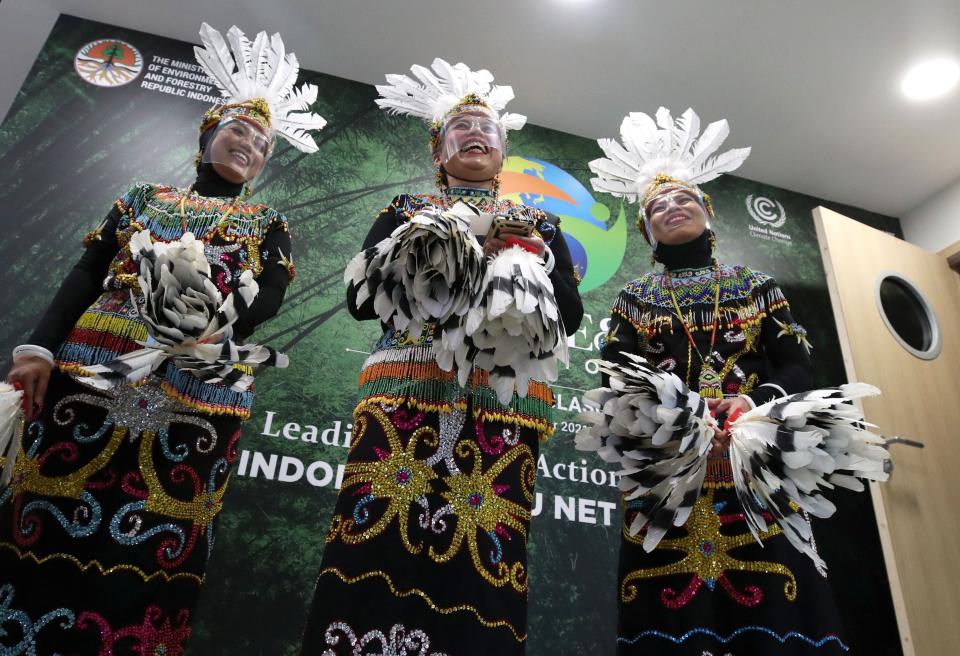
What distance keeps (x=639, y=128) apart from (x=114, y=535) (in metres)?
2.04

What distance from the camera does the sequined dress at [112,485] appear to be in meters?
1.40

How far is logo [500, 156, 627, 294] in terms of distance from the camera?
3082mm

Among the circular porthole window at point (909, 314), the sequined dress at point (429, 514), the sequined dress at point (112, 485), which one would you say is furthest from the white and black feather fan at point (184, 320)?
the circular porthole window at point (909, 314)

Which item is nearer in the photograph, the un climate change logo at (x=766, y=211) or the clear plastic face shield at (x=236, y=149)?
the clear plastic face shield at (x=236, y=149)

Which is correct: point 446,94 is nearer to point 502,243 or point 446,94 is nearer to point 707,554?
point 502,243

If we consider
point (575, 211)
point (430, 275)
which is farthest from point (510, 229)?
point (575, 211)

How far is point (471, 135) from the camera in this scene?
1828 mm

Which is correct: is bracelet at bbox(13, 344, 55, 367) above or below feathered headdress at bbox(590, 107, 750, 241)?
below

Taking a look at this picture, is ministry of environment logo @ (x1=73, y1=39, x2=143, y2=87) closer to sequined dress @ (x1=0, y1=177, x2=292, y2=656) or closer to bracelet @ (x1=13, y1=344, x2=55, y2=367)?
sequined dress @ (x1=0, y1=177, x2=292, y2=656)

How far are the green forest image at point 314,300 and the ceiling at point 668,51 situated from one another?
123mm

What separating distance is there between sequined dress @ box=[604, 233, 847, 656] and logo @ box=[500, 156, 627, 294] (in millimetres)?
1138

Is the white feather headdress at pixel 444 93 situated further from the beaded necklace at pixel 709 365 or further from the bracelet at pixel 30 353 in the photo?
the bracelet at pixel 30 353

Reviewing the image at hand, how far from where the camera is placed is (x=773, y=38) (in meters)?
2.83

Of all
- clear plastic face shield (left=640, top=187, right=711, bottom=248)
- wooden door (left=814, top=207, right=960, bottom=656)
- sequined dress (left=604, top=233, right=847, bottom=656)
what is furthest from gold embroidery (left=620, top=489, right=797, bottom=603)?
wooden door (left=814, top=207, right=960, bottom=656)
